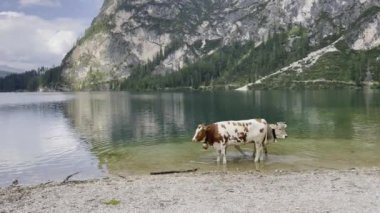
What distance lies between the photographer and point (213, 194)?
82.3ft

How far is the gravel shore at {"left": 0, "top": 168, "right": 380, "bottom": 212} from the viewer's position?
22219 mm

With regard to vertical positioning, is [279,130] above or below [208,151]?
above

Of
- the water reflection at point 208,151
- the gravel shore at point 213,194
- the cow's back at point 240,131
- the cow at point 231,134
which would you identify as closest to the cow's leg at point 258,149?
the cow at point 231,134

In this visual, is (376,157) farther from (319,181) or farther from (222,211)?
(222,211)

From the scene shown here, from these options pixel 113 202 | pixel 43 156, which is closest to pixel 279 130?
pixel 113 202

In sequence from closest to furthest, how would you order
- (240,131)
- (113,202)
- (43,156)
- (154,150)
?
(113,202), (240,131), (43,156), (154,150)

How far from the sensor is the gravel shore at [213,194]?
22.2 m

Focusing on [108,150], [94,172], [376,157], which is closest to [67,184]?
[94,172]

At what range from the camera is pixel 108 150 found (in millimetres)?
51750

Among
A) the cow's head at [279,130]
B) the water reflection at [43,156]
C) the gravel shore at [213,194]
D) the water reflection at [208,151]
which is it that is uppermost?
the cow's head at [279,130]

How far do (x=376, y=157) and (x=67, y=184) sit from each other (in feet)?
88.0

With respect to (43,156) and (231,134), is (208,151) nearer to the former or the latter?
(231,134)

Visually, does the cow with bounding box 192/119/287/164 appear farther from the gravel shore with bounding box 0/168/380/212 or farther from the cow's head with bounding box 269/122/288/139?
the gravel shore with bounding box 0/168/380/212

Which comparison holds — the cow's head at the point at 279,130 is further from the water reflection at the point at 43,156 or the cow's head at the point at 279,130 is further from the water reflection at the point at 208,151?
the water reflection at the point at 43,156
